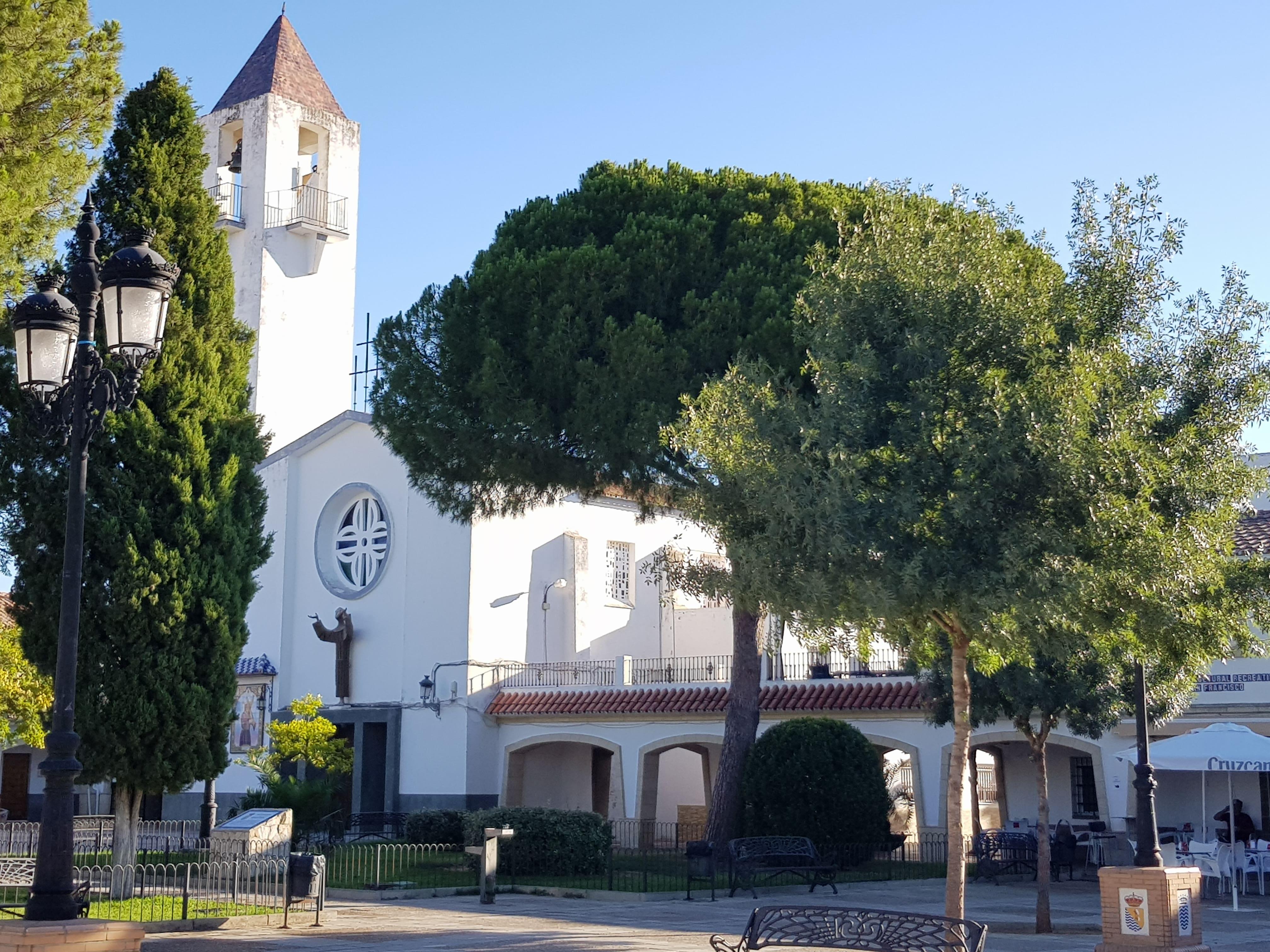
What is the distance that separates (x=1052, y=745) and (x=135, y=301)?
20.2m

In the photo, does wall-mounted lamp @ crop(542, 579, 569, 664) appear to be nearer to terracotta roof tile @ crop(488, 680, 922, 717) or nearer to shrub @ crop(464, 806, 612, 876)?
terracotta roof tile @ crop(488, 680, 922, 717)

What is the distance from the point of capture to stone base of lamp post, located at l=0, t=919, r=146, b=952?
7.49 metres

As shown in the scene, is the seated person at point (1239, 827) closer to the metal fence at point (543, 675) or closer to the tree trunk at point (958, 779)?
the metal fence at point (543, 675)

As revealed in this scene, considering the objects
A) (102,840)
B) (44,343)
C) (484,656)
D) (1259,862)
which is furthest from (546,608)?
(44,343)

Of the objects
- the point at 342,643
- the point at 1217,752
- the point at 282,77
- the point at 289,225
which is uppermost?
the point at 282,77

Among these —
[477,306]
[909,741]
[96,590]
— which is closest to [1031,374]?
[96,590]

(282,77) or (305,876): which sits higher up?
(282,77)

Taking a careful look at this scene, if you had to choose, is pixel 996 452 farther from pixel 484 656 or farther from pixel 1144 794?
pixel 484 656

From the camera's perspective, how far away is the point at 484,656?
31969 mm

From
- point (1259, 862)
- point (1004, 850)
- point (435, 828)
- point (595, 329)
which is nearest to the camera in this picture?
point (1259, 862)

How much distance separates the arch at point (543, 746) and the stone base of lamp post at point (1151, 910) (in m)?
18.6

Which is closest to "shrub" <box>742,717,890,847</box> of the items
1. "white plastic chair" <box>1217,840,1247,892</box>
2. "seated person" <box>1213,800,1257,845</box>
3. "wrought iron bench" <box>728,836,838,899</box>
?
"wrought iron bench" <box>728,836,838,899</box>

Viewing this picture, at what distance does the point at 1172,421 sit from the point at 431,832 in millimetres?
20310

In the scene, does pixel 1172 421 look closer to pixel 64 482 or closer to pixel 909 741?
pixel 64 482
